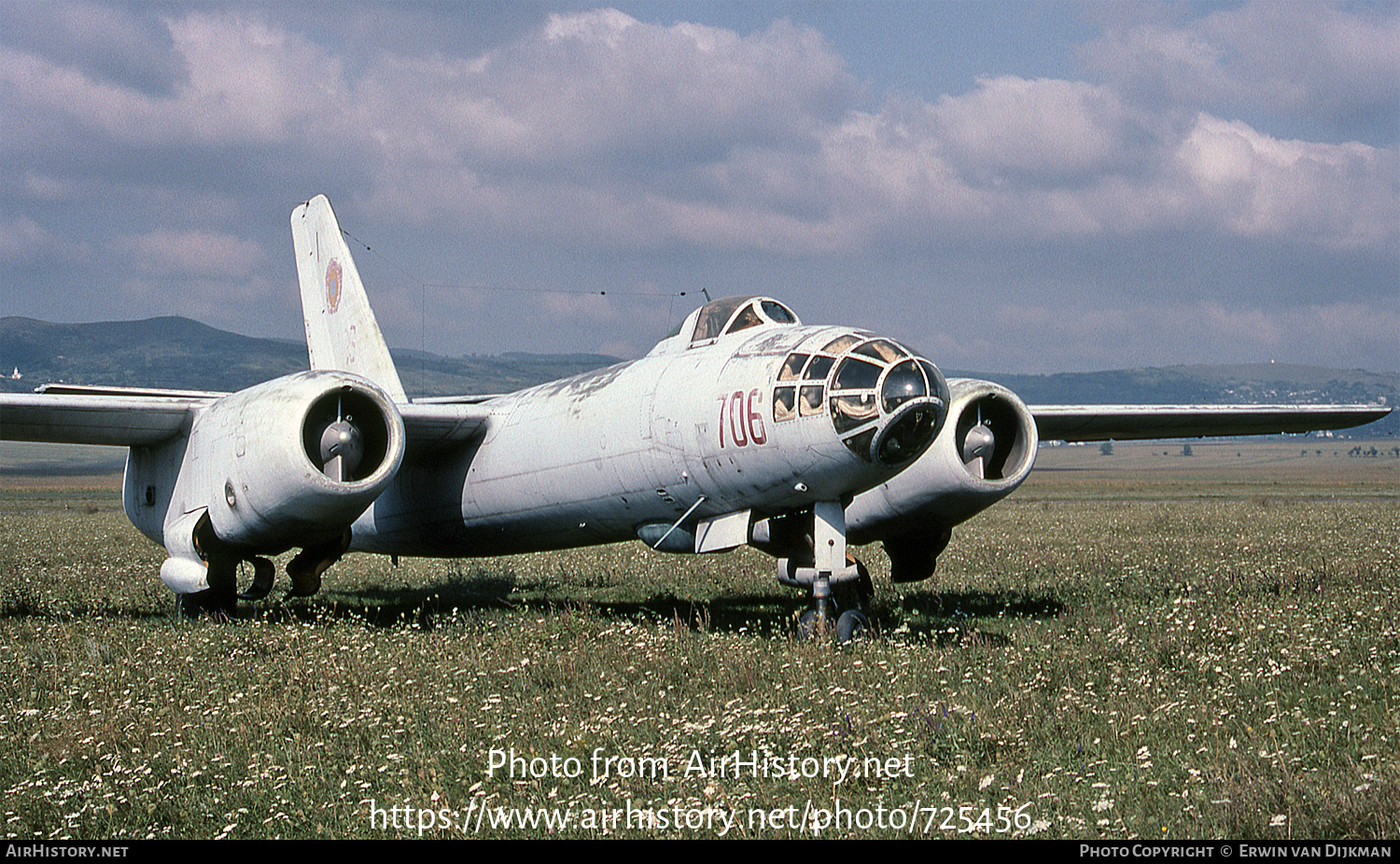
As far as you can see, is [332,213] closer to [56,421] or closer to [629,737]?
[56,421]

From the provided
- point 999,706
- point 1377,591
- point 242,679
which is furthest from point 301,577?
point 1377,591

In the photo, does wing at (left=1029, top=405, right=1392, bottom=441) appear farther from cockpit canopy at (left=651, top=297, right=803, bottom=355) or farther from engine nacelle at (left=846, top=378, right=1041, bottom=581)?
cockpit canopy at (left=651, top=297, right=803, bottom=355)

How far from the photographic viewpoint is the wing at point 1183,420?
1383 cm

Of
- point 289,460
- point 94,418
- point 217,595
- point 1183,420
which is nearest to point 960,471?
point 1183,420

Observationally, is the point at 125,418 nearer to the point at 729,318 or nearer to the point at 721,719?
the point at 729,318

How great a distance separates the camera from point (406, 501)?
14000 millimetres

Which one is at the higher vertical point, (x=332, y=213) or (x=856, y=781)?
(x=332, y=213)

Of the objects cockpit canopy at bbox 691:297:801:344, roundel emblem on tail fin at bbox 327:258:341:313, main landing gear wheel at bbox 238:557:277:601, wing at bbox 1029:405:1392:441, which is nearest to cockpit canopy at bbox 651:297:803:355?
cockpit canopy at bbox 691:297:801:344

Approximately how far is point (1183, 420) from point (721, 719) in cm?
949

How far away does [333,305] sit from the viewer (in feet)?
55.7

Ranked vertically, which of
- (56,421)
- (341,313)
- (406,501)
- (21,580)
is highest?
(341,313)

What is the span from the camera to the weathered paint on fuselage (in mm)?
9609

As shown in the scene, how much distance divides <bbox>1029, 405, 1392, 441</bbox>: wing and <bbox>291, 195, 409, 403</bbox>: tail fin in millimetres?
8985
